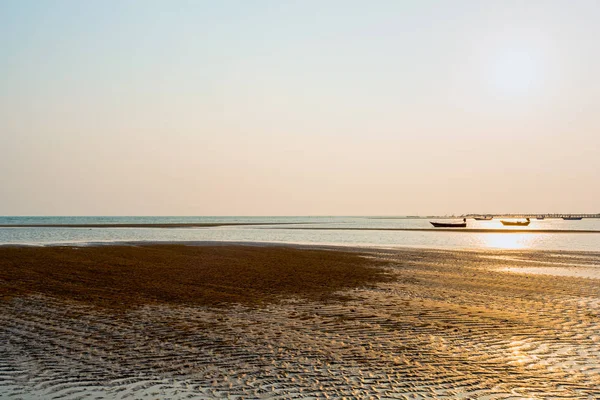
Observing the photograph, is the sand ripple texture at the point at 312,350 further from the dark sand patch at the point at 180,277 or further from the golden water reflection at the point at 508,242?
the golden water reflection at the point at 508,242

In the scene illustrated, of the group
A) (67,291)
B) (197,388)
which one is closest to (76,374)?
(197,388)

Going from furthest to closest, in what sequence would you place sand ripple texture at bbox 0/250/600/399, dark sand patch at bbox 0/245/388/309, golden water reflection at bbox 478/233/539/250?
golden water reflection at bbox 478/233/539/250 < dark sand patch at bbox 0/245/388/309 < sand ripple texture at bbox 0/250/600/399

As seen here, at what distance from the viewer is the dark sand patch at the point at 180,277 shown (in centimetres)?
1942

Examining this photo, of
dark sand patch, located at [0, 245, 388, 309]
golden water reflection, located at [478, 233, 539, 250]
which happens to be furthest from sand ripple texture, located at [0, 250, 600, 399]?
golden water reflection, located at [478, 233, 539, 250]

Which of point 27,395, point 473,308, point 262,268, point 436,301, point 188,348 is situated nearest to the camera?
point 27,395

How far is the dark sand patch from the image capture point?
19.4 metres

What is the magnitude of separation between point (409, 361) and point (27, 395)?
688 centimetres

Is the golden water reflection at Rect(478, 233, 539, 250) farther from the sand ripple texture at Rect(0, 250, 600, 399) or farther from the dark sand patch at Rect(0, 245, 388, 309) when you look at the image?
the sand ripple texture at Rect(0, 250, 600, 399)

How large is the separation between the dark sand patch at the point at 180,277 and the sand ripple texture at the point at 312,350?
1.88 metres

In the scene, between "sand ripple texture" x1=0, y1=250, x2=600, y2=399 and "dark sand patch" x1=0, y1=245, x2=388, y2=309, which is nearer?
"sand ripple texture" x1=0, y1=250, x2=600, y2=399

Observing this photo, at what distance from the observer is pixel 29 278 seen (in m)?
24.4

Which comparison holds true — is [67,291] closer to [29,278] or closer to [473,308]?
[29,278]

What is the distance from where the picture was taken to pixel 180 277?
25.4 m

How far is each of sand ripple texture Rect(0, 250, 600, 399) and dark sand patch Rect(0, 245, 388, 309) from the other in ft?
6.17
